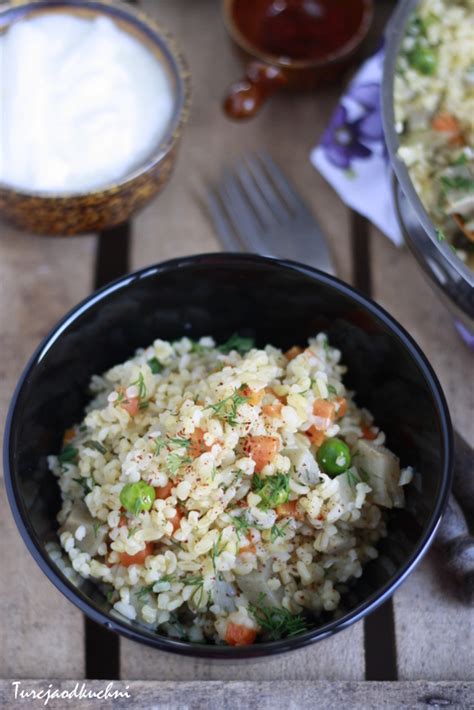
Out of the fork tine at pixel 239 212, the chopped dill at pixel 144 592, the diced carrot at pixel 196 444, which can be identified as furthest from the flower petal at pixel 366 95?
the chopped dill at pixel 144 592

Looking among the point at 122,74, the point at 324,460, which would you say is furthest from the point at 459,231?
the point at 122,74

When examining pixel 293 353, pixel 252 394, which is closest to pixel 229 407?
pixel 252 394

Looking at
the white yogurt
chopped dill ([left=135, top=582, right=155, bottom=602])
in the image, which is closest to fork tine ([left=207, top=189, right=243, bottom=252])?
the white yogurt

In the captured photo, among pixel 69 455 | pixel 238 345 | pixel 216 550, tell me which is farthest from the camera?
pixel 238 345

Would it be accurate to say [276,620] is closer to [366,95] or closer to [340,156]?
[340,156]

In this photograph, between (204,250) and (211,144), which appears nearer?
(204,250)

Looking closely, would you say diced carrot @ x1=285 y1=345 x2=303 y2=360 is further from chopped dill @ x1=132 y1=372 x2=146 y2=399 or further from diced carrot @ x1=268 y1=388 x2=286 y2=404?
chopped dill @ x1=132 y1=372 x2=146 y2=399
